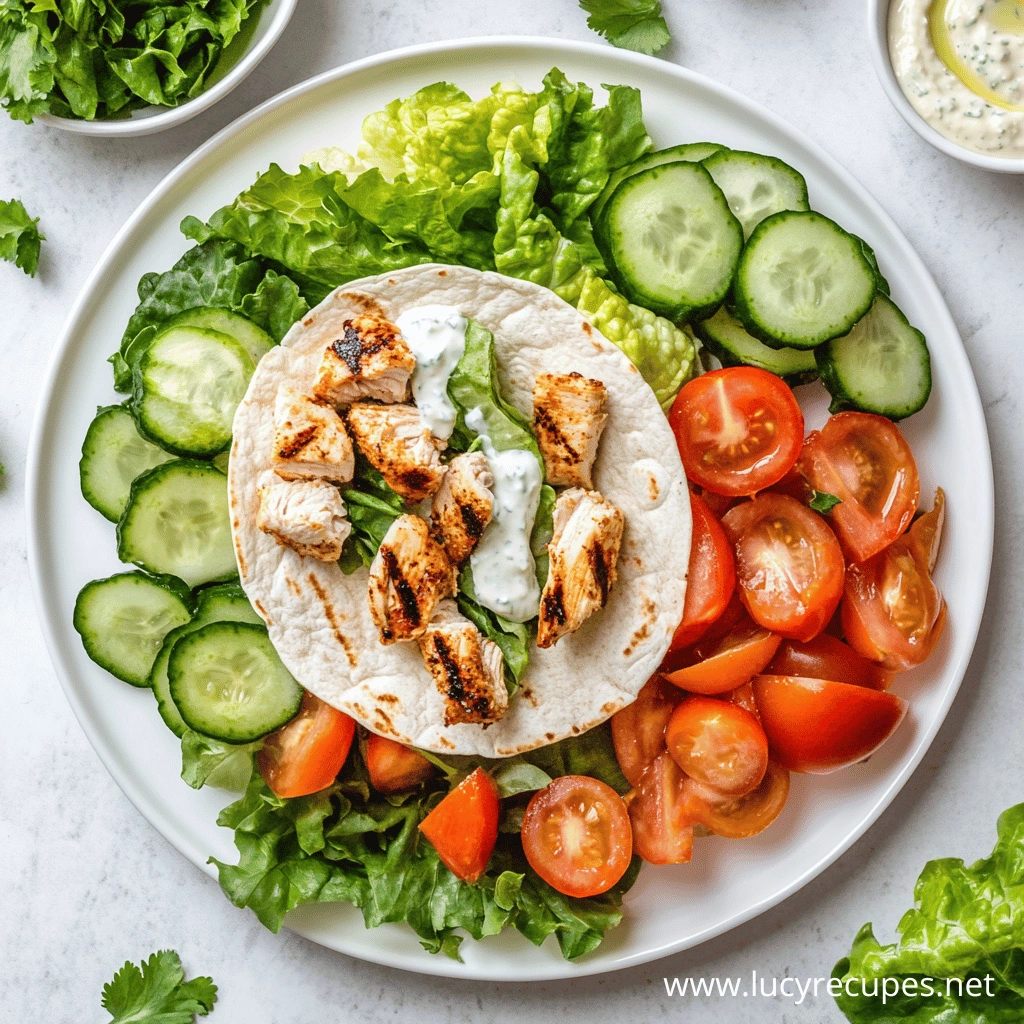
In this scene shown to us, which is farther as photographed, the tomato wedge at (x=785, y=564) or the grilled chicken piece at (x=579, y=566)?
the tomato wedge at (x=785, y=564)

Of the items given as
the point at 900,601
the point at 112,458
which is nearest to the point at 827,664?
the point at 900,601

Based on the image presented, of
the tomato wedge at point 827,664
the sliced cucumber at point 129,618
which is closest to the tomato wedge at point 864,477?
the tomato wedge at point 827,664

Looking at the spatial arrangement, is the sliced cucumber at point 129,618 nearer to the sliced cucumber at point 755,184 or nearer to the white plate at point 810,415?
the white plate at point 810,415

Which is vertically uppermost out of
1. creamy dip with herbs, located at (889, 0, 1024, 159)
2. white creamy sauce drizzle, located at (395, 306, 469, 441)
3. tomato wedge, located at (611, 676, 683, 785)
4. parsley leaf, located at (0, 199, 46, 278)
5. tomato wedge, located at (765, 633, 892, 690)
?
creamy dip with herbs, located at (889, 0, 1024, 159)

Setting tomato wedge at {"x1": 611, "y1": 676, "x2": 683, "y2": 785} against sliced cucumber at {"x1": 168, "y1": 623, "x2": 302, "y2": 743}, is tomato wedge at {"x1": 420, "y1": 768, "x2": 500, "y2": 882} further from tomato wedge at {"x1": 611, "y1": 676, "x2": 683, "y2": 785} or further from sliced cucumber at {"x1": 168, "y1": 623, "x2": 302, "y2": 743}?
sliced cucumber at {"x1": 168, "y1": 623, "x2": 302, "y2": 743}

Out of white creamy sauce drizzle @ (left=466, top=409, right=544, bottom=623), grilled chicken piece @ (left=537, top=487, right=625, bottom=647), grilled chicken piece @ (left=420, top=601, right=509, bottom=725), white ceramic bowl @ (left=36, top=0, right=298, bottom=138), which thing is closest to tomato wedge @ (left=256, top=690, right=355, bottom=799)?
grilled chicken piece @ (left=420, top=601, right=509, bottom=725)
